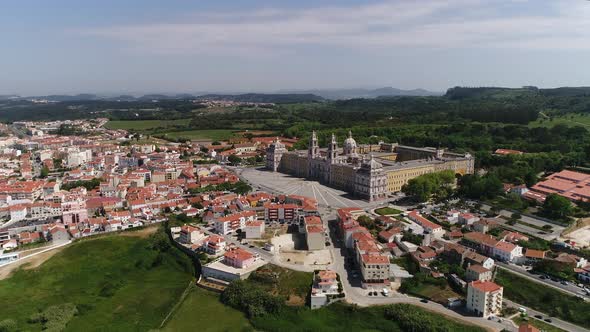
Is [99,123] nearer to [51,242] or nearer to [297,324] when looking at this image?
[51,242]

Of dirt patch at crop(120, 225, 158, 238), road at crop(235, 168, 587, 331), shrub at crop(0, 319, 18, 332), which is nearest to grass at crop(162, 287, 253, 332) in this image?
road at crop(235, 168, 587, 331)

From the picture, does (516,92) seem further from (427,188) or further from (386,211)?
(386,211)

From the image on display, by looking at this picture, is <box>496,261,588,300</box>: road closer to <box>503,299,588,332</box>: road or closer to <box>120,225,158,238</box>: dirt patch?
<box>503,299,588,332</box>: road

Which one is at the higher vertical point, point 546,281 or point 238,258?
point 238,258

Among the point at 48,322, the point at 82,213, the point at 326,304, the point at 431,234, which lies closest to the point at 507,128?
the point at 431,234

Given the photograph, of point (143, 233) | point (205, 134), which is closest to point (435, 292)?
point (143, 233)

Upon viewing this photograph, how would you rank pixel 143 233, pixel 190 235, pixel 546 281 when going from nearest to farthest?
pixel 546 281
pixel 190 235
pixel 143 233
